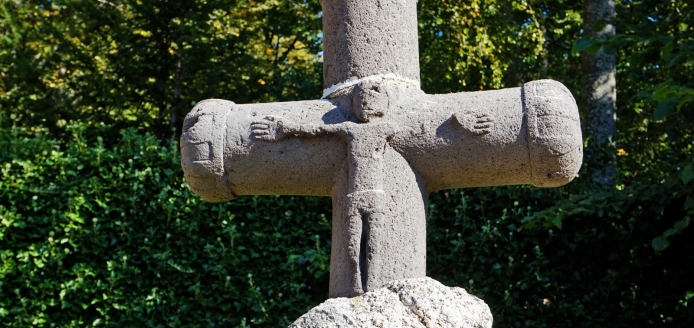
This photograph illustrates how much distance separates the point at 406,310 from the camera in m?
2.35

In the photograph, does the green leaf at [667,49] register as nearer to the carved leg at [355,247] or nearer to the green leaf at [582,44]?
the green leaf at [582,44]

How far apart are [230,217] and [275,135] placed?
2909mm

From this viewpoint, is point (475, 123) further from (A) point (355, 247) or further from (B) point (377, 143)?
(A) point (355, 247)

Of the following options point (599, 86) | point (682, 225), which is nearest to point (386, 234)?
point (682, 225)

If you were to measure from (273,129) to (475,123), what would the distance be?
0.79 meters

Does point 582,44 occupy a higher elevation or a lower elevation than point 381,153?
higher

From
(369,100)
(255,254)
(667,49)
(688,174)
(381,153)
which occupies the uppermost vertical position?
(667,49)

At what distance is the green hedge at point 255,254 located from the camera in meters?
5.56

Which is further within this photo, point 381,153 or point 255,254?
point 255,254

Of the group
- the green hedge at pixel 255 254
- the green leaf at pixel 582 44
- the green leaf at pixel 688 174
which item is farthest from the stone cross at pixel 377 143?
the green hedge at pixel 255 254

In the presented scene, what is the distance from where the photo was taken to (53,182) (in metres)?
5.93

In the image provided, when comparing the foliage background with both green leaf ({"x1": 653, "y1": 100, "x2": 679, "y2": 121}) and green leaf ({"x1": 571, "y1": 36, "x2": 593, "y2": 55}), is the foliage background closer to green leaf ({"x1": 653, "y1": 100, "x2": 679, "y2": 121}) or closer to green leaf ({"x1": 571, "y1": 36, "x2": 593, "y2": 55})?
green leaf ({"x1": 571, "y1": 36, "x2": 593, "y2": 55})

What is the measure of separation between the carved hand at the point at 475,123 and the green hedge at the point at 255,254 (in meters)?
2.85

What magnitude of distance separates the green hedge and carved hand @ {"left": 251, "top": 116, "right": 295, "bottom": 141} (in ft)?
8.92
